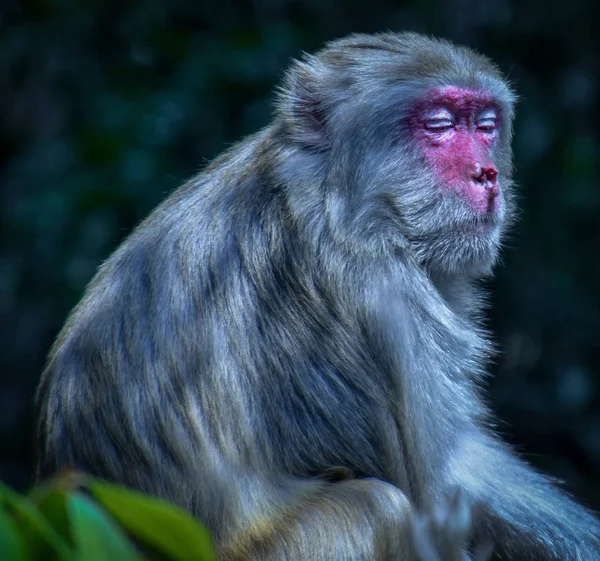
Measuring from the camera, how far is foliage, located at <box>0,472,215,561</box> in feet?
6.10

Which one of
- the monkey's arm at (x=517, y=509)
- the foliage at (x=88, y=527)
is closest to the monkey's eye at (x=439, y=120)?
the monkey's arm at (x=517, y=509)

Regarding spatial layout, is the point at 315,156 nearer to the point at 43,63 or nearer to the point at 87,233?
the point at 87,233

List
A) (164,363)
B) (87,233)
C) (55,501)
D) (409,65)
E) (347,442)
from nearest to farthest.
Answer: (55,501) → (164,363) → (347,442) → (409,65) → (87,233)

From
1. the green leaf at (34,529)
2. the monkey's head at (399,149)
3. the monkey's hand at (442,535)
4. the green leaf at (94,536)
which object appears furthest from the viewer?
the monkey's head at (399,149)

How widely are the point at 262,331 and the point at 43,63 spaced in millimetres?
4995

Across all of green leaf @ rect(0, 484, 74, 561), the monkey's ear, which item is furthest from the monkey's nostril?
green leaf @ rect(0, 484, 74, 561)

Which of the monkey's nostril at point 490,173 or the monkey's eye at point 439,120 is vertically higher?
the monkey's eye at point 439,120

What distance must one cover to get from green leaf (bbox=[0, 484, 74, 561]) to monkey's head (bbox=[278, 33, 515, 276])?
8.30 feet

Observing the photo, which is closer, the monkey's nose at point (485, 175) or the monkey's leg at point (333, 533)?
the monkey's leg at point (333, 533)

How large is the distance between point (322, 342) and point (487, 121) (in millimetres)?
1370

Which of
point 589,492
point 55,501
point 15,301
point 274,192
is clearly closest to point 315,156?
point 274,192

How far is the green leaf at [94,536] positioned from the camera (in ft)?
6.00

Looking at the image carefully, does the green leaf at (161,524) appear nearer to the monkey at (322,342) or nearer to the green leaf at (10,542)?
the green leaf at (10,542)

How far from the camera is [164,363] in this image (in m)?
4.08
